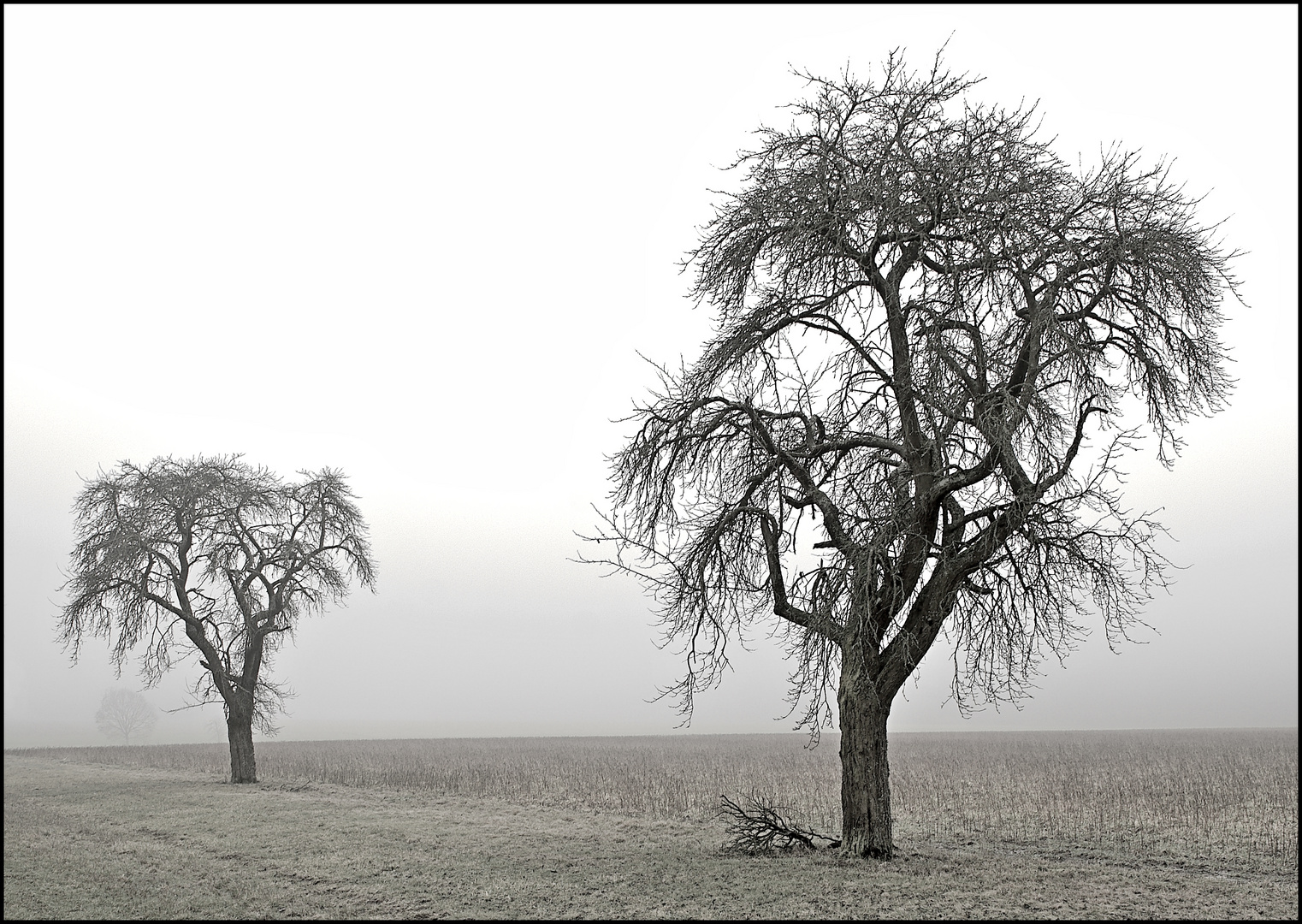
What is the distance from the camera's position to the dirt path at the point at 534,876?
8.31m

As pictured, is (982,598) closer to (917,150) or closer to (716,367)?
(716,367)

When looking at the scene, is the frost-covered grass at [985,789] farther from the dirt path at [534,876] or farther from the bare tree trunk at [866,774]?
the bare tree trunk at [866,774]

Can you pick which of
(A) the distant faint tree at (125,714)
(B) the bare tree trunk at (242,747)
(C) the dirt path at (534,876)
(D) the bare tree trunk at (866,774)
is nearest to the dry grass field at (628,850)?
(C) the dirt path at (534,876)

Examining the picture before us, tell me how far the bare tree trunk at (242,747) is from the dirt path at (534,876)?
7110 millimetres

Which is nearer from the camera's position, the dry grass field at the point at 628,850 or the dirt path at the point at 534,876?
the dirt path at the point at 534,876

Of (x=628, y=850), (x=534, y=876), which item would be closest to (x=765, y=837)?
(x=628, y=850)

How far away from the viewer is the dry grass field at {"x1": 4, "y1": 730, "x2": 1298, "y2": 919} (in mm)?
8602

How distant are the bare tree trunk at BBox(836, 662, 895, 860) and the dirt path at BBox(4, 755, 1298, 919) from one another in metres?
0.32

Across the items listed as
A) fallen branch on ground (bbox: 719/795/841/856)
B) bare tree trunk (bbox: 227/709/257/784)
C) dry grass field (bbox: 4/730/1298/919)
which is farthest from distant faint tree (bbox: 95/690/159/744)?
fallen branch on ground (bbox: 719/795/841/856)

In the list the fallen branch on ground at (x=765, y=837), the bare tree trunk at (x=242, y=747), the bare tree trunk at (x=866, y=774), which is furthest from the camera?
the bare tree trunk at (x=242, y=747)

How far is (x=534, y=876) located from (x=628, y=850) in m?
1.99

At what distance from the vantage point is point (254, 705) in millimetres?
23406

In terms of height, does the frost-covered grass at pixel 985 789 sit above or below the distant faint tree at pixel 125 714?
above

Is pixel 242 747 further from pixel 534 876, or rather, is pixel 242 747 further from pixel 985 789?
pixel 985 789
